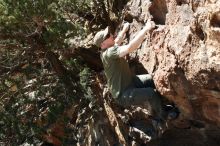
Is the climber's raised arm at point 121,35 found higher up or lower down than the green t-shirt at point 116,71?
higher up

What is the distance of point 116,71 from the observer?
6.52 meters

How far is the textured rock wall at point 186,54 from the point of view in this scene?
5273 millimetres

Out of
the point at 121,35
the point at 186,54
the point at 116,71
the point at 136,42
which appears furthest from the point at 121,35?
the point at 186,54

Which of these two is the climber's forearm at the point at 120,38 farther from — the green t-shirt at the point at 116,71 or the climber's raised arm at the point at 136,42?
the climber's raised arm at the point at 136,42

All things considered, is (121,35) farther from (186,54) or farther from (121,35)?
(186,54)

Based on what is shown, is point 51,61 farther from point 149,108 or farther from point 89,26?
point 149,108

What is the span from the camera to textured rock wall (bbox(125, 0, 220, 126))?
527 centimetres

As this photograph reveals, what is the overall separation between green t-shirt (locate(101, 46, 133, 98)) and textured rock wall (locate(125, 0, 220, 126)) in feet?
1.16

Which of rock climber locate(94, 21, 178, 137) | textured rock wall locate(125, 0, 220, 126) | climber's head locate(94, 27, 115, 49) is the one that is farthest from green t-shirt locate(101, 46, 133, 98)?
textured rock wall locate(125, 0, 220, 126)

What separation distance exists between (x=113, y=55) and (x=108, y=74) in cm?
47

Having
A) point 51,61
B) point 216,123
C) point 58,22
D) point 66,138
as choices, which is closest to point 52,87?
point 51,61

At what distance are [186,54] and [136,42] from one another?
2.36 ft

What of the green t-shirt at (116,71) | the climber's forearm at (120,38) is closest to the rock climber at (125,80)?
the green t-shirt at (116,71)

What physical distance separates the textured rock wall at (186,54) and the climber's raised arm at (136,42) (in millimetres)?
144
